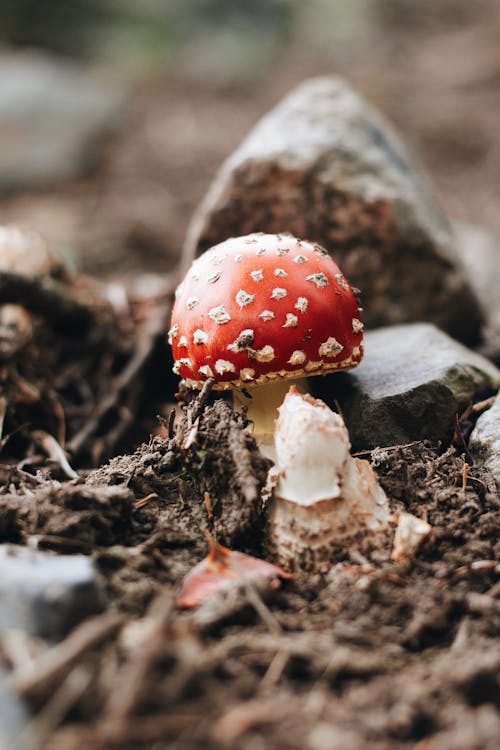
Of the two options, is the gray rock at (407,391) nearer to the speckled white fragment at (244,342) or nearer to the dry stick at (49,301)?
the speckled white fragment at (244,342)

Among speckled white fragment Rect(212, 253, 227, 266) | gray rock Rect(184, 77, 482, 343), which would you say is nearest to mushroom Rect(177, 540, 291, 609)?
speckled white fragment Rect(212, 253, 227, 266)

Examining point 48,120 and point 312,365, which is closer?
point 312,365

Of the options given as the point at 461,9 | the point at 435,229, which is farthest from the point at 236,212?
the point at 461,9

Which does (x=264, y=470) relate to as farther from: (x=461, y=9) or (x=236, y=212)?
(x=461, y=9)

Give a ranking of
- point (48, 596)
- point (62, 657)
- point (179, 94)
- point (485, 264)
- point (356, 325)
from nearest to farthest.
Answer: point (62, 657) → point (48, 596) → point (356, 325) → point (485, 264) → point (179, 94)

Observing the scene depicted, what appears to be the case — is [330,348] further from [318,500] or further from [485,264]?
[485,264]

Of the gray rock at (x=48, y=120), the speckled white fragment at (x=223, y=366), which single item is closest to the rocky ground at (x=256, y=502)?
the speckled white fragment at (x=223, y=366)

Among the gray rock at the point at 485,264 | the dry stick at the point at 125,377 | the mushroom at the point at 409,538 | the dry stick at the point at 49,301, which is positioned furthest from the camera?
the gray rock at the point at 485,264

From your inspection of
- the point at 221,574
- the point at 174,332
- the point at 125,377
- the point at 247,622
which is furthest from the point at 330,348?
the point at 125,377
